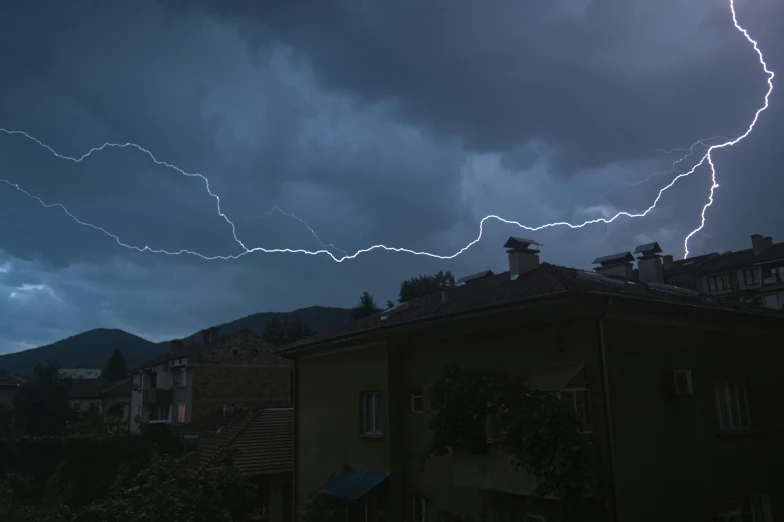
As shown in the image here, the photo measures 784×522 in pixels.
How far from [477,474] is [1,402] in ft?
162

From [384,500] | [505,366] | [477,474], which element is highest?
[505,366]

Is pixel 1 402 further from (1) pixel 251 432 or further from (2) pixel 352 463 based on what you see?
(2) pixel 352 463

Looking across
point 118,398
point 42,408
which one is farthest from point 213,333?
point 118,398

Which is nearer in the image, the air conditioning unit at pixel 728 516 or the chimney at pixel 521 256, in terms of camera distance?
the air conditioning unit at pixel 728 516

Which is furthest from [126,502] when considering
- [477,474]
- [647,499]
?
[647,499]

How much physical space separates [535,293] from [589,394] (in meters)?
1.95

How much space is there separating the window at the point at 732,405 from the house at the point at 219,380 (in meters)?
32.6

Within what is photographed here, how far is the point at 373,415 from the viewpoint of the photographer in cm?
1518

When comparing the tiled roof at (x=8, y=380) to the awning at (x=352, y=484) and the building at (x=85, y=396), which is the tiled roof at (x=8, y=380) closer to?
the building at (x=85, y=396)

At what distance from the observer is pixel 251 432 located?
21688 millimetres

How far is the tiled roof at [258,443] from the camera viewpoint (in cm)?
1977

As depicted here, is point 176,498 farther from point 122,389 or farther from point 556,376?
point 122,389

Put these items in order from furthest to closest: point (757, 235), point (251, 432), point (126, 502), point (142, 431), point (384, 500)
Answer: point (757, 235), point (142, 431), point (251, 432), point (384, 500), point (126, 502)

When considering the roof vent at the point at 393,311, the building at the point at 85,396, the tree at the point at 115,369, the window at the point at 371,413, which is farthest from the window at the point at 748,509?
the tree at the point at 115,369
